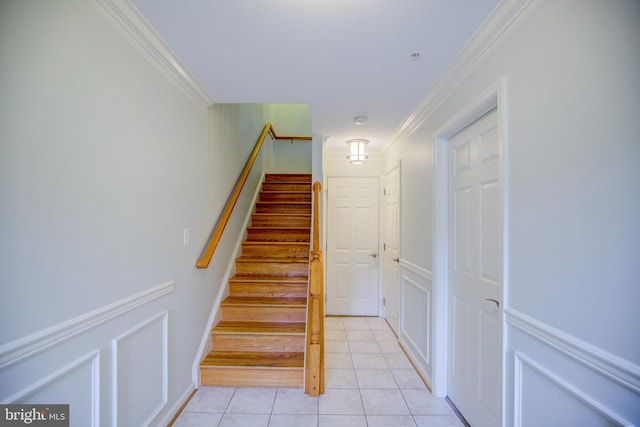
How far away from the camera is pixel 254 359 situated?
232 centimetres

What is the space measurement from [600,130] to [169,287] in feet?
6.86

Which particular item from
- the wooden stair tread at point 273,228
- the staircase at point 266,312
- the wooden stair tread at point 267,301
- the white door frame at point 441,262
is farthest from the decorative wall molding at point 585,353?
the wooden stair tread at point 273,228

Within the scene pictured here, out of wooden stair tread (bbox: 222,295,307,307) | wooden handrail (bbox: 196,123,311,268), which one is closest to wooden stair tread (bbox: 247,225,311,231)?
wooden handrail (bbox: 196,123,311,268)

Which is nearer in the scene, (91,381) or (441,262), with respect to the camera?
(91,381)

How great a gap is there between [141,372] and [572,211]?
2046 mm

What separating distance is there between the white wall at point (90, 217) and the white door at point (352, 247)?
7.55ft

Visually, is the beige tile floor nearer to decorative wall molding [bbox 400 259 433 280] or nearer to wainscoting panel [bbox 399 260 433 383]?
wainscoting panel [bbox 399 260 433 383]

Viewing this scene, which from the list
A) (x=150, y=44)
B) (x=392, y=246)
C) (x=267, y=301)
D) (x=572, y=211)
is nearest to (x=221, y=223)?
(x=267, y=301)

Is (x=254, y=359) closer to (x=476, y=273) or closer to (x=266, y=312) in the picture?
(x=266, y=312)

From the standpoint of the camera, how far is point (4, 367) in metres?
0.83

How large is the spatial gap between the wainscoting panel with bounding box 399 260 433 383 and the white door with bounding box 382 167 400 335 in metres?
0.24

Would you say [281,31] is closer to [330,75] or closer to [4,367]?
[330,75]

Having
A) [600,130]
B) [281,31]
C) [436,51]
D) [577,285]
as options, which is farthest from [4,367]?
[436,51]

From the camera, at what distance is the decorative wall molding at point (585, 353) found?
783 millimetres
